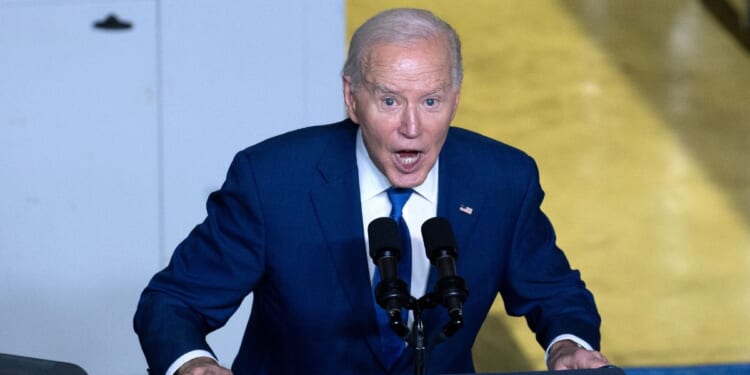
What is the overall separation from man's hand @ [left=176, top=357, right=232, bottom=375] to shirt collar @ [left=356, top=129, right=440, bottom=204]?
511 millimetres

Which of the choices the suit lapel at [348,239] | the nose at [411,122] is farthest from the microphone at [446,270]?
the suit lapel at [348,239]

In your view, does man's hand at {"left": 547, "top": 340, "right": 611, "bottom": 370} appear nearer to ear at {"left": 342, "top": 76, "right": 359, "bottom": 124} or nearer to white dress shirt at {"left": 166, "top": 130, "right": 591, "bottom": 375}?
white dress shirt at {"left": 166, "top": 130, "right": 591, "bottom": 375}

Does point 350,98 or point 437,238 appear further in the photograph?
point 350,98

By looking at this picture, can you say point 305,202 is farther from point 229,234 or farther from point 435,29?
point 435,29

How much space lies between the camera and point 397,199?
2.64 meters

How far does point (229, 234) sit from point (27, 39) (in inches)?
84.6

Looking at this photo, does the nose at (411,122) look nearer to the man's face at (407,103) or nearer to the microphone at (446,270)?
the man's face at (407,103)

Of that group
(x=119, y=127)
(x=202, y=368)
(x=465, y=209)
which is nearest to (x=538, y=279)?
(x=465, y=209)

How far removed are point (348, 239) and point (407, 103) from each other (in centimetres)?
36

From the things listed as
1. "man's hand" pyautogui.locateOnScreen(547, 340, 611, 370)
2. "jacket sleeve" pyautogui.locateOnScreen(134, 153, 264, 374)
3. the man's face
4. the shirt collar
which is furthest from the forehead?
"man's hand" pyautogui.locateOnScreen(547, 340, 611, 370)

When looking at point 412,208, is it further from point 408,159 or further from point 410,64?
point 410,64

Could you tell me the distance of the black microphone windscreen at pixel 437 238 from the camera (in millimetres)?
2049

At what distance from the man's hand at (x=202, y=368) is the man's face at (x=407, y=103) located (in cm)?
49

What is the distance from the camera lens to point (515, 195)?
2.76 meters
